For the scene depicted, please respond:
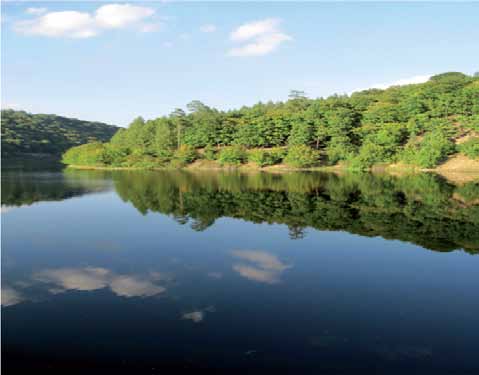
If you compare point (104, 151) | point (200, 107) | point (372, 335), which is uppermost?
point (200, 107)

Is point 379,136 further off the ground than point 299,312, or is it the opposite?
point 379,136

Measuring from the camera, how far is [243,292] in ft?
36.6

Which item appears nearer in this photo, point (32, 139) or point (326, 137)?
point (326, 137)

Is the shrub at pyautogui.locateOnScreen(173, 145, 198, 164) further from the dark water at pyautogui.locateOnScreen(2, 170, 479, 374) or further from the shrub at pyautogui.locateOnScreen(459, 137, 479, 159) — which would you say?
the dark water at pyautogui.locateOnScreen(2, 170, 479, 374)

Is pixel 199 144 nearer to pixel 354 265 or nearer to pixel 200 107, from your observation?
pixel 200 107

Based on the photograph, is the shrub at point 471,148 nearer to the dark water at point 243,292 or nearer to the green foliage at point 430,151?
the green foliage at point 430,151

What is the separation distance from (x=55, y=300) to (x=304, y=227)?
43.3 feet

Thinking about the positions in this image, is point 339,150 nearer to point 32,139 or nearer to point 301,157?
point 301,157

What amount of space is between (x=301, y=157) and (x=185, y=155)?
2348 centimetres

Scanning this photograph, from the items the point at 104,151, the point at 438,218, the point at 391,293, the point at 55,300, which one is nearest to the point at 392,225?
the point at 438,218

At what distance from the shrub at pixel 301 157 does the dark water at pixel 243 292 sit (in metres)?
42.4

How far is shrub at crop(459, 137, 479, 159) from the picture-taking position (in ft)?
190

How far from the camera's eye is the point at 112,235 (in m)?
19.1

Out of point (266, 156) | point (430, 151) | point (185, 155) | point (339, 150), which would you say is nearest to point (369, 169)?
point (339, 150)
